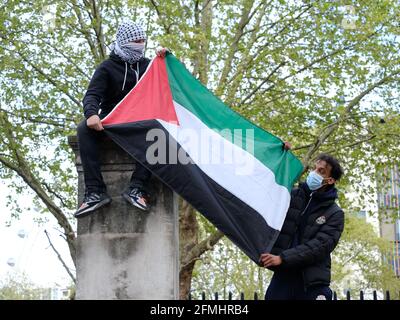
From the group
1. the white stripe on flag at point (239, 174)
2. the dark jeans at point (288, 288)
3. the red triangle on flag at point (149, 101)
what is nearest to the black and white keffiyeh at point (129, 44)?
the red triangle on flag at point (149, 101)

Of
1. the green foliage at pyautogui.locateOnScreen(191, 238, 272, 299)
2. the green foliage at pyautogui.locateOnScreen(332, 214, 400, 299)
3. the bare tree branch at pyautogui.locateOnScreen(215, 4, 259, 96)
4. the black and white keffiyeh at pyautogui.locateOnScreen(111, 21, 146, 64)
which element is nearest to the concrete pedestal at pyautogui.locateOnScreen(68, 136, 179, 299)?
the black and white keffiyeh at pyautogui.locateOnScreen(111, 21, 146, 64)

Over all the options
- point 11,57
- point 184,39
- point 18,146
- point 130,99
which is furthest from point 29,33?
point 130,99

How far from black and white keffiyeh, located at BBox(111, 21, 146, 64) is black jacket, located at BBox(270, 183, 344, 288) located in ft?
7.05

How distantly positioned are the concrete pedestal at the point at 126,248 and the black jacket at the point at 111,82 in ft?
1.63

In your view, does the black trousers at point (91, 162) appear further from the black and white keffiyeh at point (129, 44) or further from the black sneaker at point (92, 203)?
the black and white keffiyeh at point (129, 44)

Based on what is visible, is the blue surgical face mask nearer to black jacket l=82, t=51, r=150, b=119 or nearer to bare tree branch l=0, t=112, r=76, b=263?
black jacket l=82, t=51, r=150, b=119

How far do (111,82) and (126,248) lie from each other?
5.42ft

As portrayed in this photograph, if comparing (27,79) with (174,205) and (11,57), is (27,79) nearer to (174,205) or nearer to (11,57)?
(11,57)

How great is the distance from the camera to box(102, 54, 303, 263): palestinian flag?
6992mm

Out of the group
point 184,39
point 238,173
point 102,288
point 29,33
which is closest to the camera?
point 102,288

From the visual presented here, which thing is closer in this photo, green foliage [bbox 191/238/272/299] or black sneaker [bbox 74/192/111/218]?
black sneaker [bbox 74/192/111/218]

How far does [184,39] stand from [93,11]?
7.81ft

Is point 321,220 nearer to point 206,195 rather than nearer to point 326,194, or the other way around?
point 326,194

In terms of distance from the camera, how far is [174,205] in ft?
23.2
